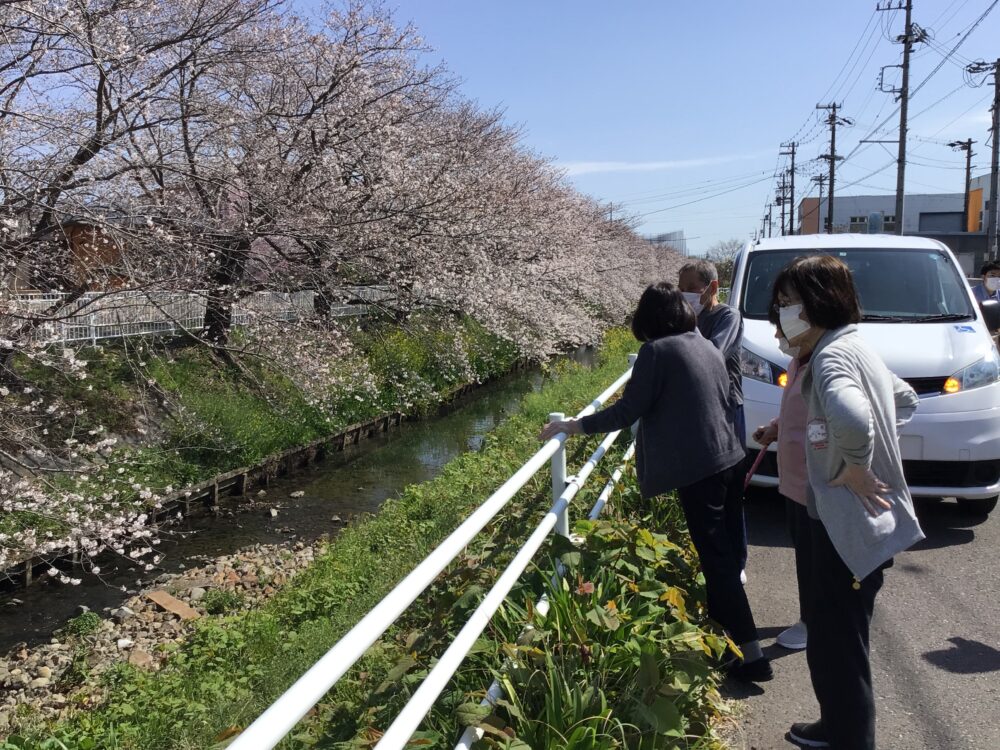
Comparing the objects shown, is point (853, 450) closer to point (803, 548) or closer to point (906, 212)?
point (803, 548)

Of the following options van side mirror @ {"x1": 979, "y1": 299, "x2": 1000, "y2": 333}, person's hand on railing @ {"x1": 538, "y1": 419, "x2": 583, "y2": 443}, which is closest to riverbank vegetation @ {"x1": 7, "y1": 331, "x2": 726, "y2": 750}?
person's hand on railing @ {"x1": 538, "y1": 419, "x2": 583, "y2": 443}

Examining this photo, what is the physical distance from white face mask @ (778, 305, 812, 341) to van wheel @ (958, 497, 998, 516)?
3790mm

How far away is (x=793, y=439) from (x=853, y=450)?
0.70 metres

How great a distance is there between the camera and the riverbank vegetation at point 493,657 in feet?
8.71

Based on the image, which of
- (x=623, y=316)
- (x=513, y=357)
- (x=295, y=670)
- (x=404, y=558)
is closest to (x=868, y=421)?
(x=295, y=670)

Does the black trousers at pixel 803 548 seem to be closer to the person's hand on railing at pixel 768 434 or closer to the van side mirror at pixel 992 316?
the person's hand on railing at pixel 768 434

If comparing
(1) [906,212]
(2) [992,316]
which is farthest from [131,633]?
(1) [906,212]

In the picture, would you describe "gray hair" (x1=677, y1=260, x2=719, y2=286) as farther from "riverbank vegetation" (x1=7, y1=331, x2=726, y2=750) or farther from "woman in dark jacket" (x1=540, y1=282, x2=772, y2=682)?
"riverbank vegetation" (x1=7, y1=331, x2=726, y2=750)

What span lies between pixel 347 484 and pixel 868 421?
457 inches

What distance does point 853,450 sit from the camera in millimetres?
2477

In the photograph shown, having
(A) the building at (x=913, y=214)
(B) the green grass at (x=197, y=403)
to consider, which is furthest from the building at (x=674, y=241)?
(B) the green grass at (x=197, y=403)

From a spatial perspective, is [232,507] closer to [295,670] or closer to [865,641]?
[295,670]

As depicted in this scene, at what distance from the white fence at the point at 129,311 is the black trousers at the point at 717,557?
6.15 meters

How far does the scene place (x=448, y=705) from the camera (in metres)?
2.77
